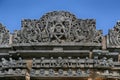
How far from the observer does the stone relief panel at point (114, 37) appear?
491 inches

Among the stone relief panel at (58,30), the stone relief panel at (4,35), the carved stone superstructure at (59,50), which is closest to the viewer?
the carved stone superstructure at (59,50)

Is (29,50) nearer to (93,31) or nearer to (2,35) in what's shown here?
(2,35)

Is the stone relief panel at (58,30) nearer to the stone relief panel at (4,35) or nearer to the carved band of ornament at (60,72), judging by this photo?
the stone relief panel at (4,35)

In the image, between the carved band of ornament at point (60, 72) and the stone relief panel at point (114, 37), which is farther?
the stone relief panel at point (114, 37)

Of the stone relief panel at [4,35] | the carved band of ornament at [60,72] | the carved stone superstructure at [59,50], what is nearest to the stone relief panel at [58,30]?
the carved stone superstructure at [59,50]

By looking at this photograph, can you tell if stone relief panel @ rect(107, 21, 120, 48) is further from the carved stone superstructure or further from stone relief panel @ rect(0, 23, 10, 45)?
stone relief panel @ rect(0, 23, 10, 45)

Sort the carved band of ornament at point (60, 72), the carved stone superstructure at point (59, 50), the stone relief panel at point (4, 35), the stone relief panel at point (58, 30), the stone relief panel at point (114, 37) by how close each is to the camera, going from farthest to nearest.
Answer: the stone relief panel at point (4, 35) → the stone relief panel at point (58, 30) → the stone relief panel at point (114, 37) → the carved stone superstructure at point (59, 50) → the carved band of ornament at point (60, 72)

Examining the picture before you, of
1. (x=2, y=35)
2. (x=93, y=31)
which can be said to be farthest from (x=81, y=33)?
(x=2, y=35)

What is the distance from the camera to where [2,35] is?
510 inches

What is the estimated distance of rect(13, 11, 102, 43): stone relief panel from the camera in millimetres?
12633

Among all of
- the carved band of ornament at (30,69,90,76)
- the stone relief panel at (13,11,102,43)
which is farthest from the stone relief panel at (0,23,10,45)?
the carved band of ornament at (30,69,90,76)

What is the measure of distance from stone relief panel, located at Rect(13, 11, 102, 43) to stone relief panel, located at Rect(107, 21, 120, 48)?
0.38 m

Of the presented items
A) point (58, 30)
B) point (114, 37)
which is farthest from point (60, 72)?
point (114, 37)

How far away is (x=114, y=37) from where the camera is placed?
12648 mm
